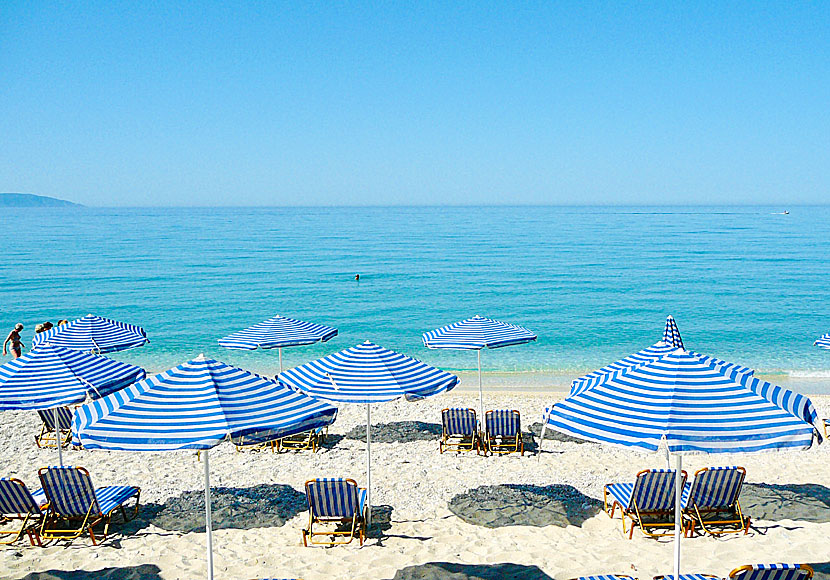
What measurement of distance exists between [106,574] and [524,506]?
15.4 ft

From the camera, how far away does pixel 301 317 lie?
3522 centimetres

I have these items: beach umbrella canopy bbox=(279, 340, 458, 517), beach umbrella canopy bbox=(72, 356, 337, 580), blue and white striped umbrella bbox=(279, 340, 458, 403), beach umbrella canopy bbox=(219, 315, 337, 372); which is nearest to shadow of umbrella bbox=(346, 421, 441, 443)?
beach umbrella canopy bbox=(219, 315, 337, 372)

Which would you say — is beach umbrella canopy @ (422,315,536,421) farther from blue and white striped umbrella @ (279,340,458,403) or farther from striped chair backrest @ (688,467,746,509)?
striped chair backrest @ (688,467,746,509)

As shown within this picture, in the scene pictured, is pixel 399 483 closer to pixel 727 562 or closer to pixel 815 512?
pixel 727 562

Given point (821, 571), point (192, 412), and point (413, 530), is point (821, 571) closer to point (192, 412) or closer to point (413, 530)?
point (413, 530)

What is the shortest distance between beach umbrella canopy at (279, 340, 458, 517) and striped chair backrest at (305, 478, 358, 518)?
20.2 inches

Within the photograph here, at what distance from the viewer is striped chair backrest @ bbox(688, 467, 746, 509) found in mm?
7430

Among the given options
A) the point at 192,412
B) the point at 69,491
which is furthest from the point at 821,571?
the point at 69,491

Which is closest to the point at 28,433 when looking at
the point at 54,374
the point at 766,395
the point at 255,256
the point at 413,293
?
the point at 54,374

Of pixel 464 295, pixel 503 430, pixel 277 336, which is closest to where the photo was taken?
pixel 503 430

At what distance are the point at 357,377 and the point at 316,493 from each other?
1353mm

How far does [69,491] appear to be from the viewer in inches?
294

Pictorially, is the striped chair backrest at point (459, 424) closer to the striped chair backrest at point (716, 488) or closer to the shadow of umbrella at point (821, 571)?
the striped chair backrest at point (716, 488)

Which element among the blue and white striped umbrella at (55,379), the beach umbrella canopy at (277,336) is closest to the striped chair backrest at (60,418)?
the blue and white striped umbrella at (55,379)
